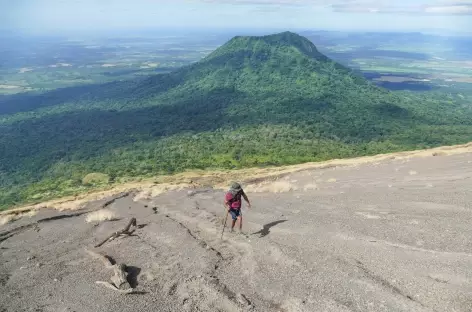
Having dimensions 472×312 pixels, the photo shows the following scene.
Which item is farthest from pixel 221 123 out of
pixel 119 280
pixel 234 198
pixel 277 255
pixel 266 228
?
pixel 119 280

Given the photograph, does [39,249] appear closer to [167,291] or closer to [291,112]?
[167,291]

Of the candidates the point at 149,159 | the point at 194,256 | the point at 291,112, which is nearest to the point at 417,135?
the point at 291,112

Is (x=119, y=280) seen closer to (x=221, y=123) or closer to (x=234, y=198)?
(x=234, y=198)

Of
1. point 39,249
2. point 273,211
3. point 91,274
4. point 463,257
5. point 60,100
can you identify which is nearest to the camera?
point 463,257

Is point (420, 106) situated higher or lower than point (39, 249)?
lower

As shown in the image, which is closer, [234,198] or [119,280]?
[119,280]

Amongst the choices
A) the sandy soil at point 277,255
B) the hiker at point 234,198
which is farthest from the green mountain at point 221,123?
the hiker at point 234,198

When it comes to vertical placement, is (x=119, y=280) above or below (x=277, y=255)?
below

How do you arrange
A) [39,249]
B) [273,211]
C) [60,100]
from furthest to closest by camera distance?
[60,100]
[273,211]
[39,249]
